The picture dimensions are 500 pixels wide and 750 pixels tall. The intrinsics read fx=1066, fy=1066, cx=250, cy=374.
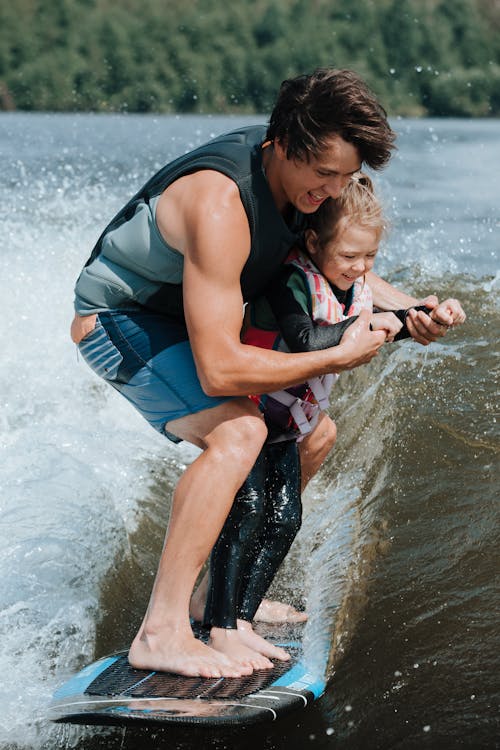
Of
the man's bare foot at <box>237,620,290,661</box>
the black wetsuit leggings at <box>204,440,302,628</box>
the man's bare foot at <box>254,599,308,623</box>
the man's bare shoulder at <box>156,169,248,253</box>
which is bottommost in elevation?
the man's bare foot at <box>254,599,308,623</box>

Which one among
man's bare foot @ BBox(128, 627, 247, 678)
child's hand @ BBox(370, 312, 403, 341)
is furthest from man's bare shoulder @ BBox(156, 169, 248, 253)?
man's bare foot @ BBox(128, 627, 247, 678)

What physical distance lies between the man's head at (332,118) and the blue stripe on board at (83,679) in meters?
1.75

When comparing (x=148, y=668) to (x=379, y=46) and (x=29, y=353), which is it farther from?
(x=379, y=46)

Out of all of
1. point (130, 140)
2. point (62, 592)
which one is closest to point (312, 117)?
point (62, 592)

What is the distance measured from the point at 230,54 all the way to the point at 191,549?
48326 millimetres

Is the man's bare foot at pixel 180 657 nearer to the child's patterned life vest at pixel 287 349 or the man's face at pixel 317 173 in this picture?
the child's patterned life vest at pixel 287 349

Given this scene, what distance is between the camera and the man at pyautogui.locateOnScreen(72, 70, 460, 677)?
327 cm

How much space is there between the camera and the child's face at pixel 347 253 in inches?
142

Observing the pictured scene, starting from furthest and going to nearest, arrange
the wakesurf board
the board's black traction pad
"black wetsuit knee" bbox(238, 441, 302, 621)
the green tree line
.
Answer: the green tree line, "black wetsuit knee" bbox(238, 441, 302, 621), the board's black traction pad, the wakesurf board

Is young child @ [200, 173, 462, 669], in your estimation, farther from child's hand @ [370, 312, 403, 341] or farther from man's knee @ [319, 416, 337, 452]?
man's knee @ [319, 416, 337, 452]

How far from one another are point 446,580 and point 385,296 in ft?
3.53

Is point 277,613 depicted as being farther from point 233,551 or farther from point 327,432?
point 327,432

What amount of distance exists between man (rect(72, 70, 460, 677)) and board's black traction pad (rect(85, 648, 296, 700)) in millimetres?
38

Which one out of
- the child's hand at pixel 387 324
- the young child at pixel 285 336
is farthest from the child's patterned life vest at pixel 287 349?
the child's hand at pixel 387 324
